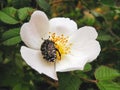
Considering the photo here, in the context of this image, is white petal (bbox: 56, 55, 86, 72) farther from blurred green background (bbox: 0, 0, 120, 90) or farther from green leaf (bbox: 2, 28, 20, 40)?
green leaf (bbox: 2, 28, 20, 40)

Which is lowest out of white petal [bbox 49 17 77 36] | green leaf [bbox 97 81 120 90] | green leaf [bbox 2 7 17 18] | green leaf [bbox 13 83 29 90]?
green leaf [bbox 13 83 29 90]

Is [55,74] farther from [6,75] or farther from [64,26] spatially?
[6,75]

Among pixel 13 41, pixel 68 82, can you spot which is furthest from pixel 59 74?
pixel 13 41

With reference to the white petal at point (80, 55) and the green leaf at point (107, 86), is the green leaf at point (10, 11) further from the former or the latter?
the green leaf at point (107, 86)

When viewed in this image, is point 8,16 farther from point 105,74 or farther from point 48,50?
point 105,74

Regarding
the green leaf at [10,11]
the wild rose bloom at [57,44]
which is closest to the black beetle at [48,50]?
the wild rose bloom at [57,44]

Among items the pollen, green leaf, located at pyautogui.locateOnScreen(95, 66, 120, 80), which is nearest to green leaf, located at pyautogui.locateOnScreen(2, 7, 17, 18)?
the pollen

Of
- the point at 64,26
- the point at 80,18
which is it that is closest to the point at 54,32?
the point at 64,26
